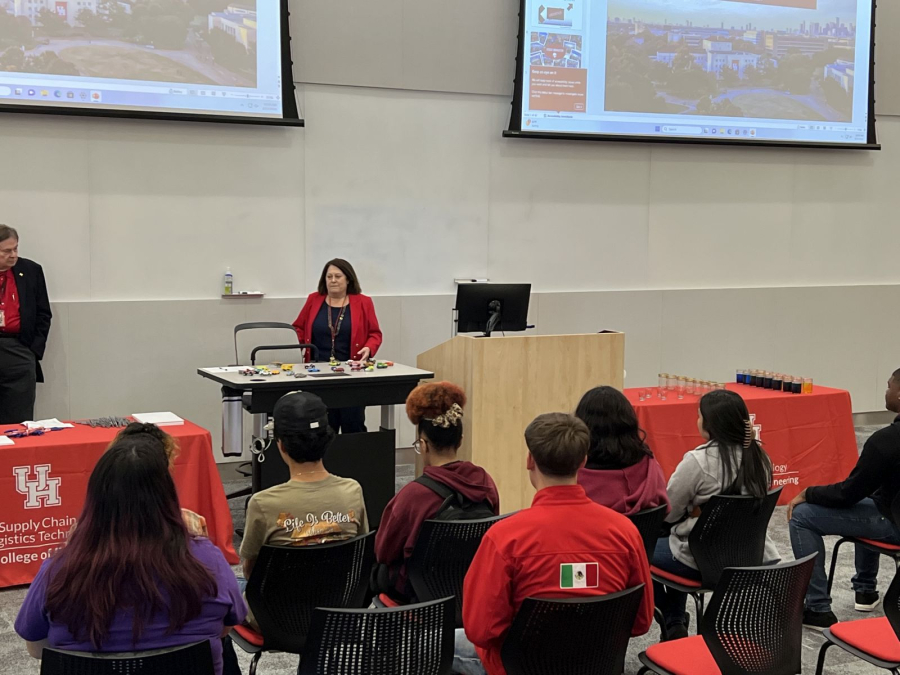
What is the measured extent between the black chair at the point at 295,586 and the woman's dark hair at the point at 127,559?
55 cm

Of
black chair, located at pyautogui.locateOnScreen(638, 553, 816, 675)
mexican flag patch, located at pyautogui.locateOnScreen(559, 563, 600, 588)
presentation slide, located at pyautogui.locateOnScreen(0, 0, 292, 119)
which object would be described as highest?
presentation slide, located at pyautogui.locateOnScreen(0, 0, 292, 119)

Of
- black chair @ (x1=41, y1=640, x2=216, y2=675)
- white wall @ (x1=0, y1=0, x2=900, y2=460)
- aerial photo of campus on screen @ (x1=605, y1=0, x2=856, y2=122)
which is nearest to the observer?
black chair @ (x1=41, y1=640, x2=216, y2=675)

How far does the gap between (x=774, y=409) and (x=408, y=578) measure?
11.6 ft

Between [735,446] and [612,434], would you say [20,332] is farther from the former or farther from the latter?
[735,446]

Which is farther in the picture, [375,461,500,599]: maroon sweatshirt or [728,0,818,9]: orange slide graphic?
[728,0,818,9]: orange slide graphic

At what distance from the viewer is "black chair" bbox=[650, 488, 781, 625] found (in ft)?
10.4

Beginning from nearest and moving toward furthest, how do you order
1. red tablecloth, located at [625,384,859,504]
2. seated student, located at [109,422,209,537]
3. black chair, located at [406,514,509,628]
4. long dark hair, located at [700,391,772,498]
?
1. seated student, located at [109,422,209,537]
2. black chair, located at [406,514,509,628]
3. long dark hair, located at [700,391,772,498]
4. red tablecloth, located at [625,384,859,504]

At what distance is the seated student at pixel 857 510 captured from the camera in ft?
11.4

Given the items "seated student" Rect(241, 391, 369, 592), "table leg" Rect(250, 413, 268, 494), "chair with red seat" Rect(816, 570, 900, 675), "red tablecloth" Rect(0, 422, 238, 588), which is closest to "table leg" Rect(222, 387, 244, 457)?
"table leg" Rect(250, 413, 268, 494)

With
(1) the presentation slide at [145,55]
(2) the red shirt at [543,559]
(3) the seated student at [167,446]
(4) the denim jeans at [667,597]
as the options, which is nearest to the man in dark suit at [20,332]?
(1) the presentation slide at [145,55]

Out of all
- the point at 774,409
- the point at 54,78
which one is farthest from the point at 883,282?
the point at 54,78

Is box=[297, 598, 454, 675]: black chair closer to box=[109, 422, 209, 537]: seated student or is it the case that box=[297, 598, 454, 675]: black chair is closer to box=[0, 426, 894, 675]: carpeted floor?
box=[109, 422, 209, 537]: seated student

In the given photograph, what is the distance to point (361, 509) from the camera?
2.81 meters

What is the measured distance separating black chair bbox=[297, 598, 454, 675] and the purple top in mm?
193
